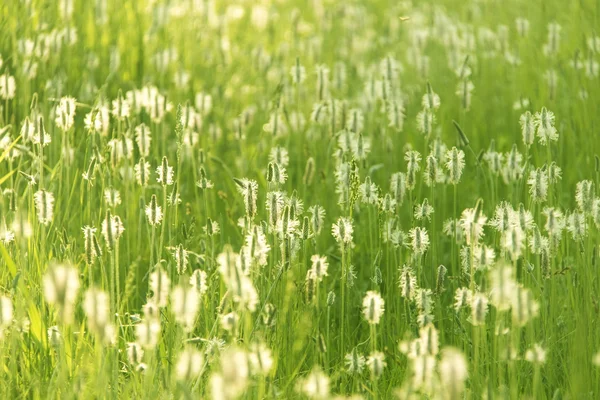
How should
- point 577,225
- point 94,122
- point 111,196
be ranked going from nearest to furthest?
point 577,225 < point 94,122 < point 111,196

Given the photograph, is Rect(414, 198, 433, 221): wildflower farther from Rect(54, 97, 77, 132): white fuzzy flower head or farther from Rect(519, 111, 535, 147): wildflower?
Rect(54, 97, 77, 132): white fuzzy flower head

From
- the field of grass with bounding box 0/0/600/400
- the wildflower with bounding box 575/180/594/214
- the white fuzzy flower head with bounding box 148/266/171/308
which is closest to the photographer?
the white fuzzy flower head with bounding box 148/266/171/308

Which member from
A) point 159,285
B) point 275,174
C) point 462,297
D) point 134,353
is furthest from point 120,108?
point 462,297

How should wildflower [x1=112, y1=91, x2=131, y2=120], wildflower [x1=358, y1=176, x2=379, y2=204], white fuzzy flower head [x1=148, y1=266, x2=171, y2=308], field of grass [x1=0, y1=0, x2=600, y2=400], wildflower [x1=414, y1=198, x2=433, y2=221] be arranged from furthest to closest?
wildflower [x1=112, y1=91, x2=131, y2=120] < wildflower [x1=358, y1=176, x2=379, y2=204] < wildflower [x1=414, y1=198, x2=433, y2=221] < field of grass [x1=0, y1=0, x2=600, y2=400] < white fuzzy flower head [x1=148, y1=266, x2=171, y2=308]

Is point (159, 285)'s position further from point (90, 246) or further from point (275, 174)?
point (275, 174)

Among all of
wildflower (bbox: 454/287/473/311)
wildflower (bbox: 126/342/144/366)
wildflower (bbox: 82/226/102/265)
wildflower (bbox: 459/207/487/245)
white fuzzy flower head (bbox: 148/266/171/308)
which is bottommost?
wildflower (bbox: 126/342/144/366)

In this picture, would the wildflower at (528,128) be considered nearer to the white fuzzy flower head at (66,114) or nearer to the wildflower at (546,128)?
the wildflower at (546,128)

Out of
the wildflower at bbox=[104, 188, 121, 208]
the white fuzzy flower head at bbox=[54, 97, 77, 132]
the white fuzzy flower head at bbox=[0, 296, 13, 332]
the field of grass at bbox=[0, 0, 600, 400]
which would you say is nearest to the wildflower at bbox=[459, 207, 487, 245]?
the field of grass at bbox=[0, 0, 600, 400]

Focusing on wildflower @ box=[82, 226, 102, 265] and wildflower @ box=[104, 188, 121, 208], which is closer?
wildflower @ box=[82, 226, 102, 265]

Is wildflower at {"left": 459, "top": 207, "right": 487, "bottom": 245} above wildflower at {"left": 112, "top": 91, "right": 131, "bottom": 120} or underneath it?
underneath
